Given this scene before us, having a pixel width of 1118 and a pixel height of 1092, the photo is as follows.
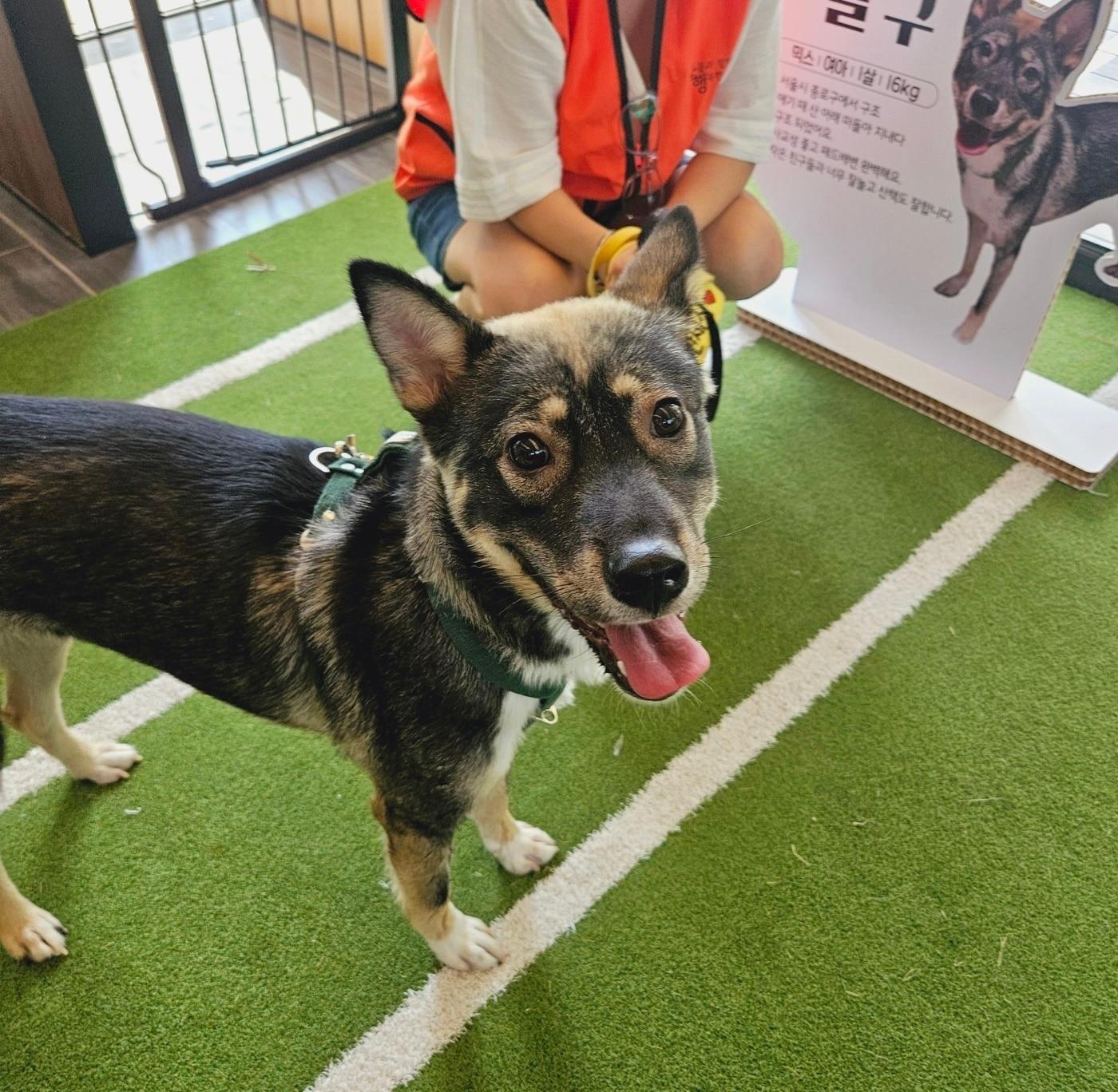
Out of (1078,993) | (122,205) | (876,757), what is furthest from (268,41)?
(1078,993)

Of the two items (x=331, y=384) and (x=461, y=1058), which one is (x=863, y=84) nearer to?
(x=331, y=384)

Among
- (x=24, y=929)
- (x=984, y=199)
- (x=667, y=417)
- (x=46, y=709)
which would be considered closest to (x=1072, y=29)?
(x=984, y=199)

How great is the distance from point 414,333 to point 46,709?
47.8 inches

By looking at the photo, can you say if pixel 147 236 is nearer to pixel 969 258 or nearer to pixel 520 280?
pixel 520 280

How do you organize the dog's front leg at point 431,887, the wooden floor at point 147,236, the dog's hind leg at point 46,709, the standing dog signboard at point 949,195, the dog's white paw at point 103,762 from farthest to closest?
the wooden floor at point 147,236
the standing dog signboard at point 949,195
the dog's white paw at point 103,762
the dog's hind leg at point 46,709
the dog's front leg at point 431,887

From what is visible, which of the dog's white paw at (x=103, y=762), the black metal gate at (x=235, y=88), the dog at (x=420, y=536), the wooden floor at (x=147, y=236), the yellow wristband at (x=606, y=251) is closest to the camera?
the dog at (x=420, y=536)

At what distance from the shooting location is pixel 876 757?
85.7 inches

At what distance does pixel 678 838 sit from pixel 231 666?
3.47 ft

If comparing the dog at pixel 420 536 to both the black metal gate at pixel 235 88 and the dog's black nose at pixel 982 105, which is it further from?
the black metal gate at pixel 235 88

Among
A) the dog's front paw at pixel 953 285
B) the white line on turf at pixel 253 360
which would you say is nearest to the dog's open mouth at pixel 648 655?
Answer: the white line on turf at pixel 253 360

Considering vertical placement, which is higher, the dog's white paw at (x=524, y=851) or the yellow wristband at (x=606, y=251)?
the yellow wristband at (x=606, y=251)

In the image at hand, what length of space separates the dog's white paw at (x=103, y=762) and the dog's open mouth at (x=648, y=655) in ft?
4.24

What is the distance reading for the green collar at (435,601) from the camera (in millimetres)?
1449

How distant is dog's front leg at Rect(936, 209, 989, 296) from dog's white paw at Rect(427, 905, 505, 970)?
2.44 meters
